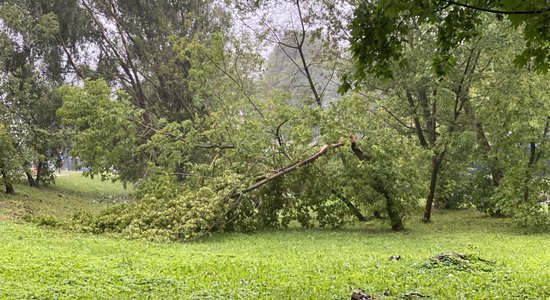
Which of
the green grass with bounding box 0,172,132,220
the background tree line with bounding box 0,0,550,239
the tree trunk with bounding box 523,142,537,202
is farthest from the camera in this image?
the green grass with bounding box 0,172,132,220

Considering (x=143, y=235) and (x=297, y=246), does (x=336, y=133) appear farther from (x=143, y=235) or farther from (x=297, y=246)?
(x=143, y=235)

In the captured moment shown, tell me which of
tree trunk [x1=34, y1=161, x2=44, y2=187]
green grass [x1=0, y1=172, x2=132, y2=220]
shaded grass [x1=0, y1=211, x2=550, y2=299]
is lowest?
shaded grass [x1=0, y1=211, x2=550, y2=299]

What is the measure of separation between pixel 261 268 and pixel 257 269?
0.31ft

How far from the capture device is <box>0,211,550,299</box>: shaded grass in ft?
18.6

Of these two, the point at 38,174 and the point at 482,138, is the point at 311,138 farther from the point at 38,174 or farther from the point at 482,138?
the point at 38,174

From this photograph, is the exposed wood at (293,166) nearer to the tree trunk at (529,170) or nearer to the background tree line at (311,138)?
the background tree line at (311,138)

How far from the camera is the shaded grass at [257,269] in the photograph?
5.67m

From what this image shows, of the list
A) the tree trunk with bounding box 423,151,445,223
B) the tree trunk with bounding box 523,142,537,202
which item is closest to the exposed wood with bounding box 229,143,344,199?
the tree trunk with bounding box 423,151,445,223

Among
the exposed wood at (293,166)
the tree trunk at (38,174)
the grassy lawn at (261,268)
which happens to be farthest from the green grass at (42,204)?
the exposed wood at (293,166)

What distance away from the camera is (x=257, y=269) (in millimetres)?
7273

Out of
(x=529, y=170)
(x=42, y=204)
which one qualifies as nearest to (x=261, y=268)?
(x=529, y=170)

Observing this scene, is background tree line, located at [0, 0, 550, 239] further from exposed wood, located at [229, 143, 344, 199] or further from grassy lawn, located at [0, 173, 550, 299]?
grassy lawn, located at [0, 173, 550, 299]

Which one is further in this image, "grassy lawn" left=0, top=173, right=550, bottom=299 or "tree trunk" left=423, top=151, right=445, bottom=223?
"tree trunk" left=423, top=151, right=445, bottom=223

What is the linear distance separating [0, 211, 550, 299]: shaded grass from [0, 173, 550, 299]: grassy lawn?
1cm
